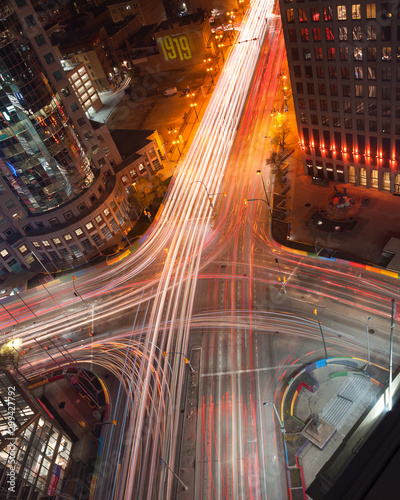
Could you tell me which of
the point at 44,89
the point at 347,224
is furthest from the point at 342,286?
the point at 44,89

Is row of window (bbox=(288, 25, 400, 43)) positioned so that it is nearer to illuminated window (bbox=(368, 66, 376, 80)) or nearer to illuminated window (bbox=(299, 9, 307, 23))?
illuminated window (bbox=(299, 9, 307, 23))

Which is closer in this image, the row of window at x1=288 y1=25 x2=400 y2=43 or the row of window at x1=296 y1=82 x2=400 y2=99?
the row of window at x1=288 y1=25 x2=400 y2=43

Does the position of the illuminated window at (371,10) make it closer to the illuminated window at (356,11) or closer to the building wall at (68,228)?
the illuminated window at (356,11)

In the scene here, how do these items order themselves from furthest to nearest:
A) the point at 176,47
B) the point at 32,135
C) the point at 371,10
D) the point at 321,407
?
the point at 176,47, the point at 32,135, the point at 371,10, the point at 321,407

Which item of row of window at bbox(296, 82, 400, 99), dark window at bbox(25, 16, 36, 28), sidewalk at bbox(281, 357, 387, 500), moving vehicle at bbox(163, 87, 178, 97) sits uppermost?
dark window at bbox(25, 16, 36, 28)

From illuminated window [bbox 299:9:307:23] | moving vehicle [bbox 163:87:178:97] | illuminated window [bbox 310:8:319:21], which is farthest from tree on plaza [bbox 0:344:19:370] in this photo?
moving vehicle [bbox 163:87:178:97]

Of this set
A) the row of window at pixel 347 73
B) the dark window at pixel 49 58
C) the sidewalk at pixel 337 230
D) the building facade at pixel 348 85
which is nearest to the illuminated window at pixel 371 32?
the building facade at pixel 348 85

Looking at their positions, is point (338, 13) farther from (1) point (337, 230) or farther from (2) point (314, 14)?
(1) point (337, 230)

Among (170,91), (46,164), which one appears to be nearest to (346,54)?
(46,164)
